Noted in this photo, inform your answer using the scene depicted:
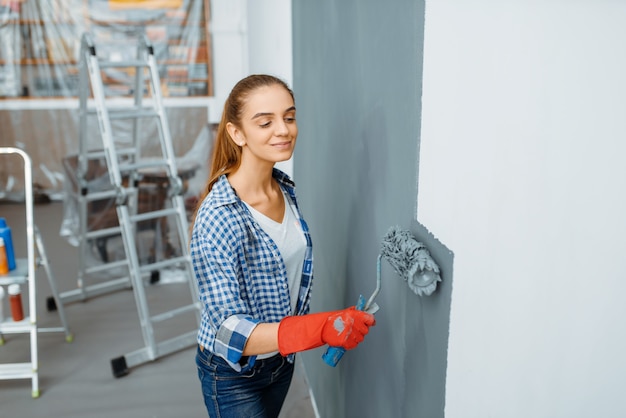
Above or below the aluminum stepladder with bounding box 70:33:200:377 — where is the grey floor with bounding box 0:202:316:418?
below

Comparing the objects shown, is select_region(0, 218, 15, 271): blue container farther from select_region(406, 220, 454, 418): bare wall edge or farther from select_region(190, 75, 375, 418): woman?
select_region(406, 220, 454, 418): bare wall edge

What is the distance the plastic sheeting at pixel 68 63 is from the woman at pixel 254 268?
4.84m

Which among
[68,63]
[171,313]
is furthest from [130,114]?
[68,63]

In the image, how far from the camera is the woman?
1012 mm

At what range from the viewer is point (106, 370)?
8.69 feet

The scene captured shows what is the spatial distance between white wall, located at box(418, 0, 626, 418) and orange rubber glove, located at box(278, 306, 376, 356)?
23 centimetres

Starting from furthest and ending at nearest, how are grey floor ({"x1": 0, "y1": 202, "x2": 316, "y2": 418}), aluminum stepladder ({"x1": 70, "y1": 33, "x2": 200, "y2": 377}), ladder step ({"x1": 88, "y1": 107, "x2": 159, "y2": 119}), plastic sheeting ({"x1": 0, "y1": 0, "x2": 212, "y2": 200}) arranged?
plastic sheeting ({"x1": 0, "y1": 0, "x2": 212, "y2": 200}) → ladder step ({"x1": 88, "y1": 107, "x2": 159, "y2": 119}) → aluminum stepladder ({"x1": 70, "y1": 33, "x2": 200, "y2": 377}) → grey floor ({"x1": 0, "y1": 202, "x2": 316, "y2": 418})

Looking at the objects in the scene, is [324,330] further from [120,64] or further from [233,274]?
[120,64]

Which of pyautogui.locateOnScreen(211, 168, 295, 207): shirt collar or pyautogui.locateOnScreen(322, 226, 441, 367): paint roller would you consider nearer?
pyautogui.locateOnScreen(322, 226, 441, 367): paint roller

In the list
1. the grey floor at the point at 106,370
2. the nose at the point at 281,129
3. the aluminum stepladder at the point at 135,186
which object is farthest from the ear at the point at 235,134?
the aluminum stepladder at the point at 135,186

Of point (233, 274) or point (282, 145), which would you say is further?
point (282, 145)

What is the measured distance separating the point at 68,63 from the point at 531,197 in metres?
5.99

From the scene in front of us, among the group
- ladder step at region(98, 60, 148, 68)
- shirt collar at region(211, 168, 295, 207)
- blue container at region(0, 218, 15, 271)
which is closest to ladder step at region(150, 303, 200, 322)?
blue container at region(0, 218, 15, 271)

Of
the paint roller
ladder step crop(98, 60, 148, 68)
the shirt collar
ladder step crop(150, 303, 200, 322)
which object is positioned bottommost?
ladder step crop(150, 303, 200, 322)
